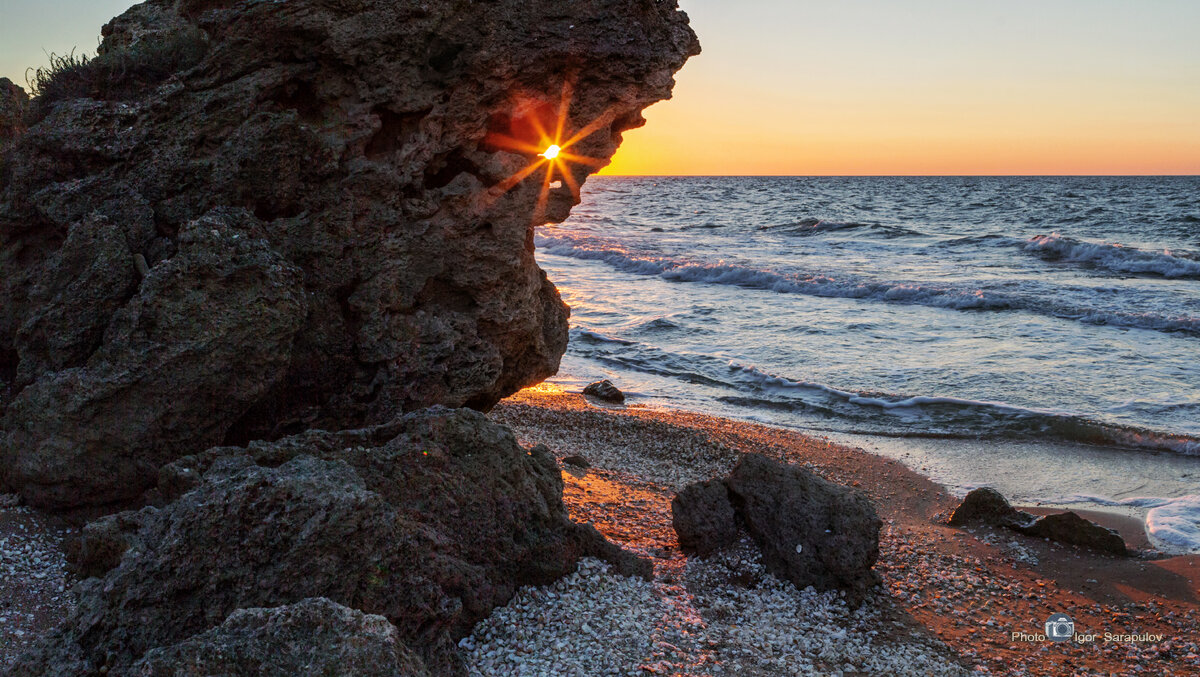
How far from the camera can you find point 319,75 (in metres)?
6.42

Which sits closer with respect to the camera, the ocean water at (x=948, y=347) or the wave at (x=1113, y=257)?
the ocean water at (x=948, y=347)

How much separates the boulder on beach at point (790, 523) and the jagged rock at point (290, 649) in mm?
3565

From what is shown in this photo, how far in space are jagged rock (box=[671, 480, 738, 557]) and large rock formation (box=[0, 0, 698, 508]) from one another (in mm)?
2001

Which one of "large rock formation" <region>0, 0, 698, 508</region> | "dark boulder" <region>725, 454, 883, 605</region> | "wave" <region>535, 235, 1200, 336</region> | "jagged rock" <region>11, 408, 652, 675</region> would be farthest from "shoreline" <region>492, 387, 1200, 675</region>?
"wave" <region>535, 235, 1200, 336</region>

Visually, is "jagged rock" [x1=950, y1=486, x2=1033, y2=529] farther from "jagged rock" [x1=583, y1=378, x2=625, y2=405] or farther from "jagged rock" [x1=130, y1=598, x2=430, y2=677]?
"jagged rock" [x1=130, y1=598, x2=430, y2=677]

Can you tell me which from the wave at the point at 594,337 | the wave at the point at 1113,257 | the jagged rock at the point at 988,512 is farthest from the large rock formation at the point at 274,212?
the wave at the point at 1113,257

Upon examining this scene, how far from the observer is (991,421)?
12.1m

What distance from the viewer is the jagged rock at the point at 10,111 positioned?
6994 mm

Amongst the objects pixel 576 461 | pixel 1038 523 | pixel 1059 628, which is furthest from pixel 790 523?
pixel 1038 523

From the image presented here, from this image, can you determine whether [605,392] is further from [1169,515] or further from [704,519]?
[1169,515]

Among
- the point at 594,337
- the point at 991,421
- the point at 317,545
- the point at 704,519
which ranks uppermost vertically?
the point at 317,545

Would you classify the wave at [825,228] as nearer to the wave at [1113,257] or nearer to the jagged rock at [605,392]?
the wave at [1113,257]

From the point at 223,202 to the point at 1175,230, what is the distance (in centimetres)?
4410

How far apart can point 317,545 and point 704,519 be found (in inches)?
137
